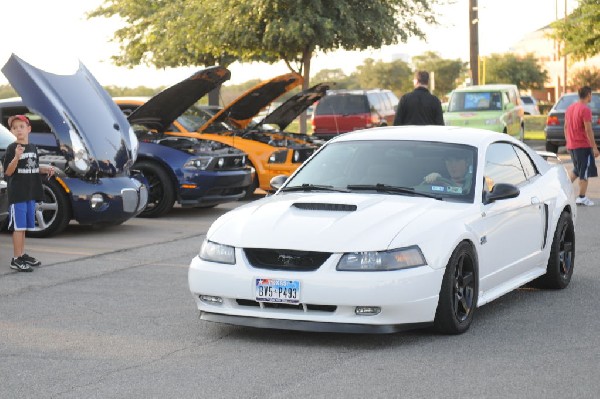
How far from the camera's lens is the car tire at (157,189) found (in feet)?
53.3

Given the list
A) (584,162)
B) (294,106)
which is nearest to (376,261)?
(584,162)

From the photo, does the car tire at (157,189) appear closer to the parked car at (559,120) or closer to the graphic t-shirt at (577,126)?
the graphic t-shirt at (577,126)

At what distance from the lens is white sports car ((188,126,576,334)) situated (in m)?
7.51

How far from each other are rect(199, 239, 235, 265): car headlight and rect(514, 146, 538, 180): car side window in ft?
9.73

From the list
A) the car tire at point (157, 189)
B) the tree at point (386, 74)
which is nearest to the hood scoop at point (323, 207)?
the car tire at point (157, 189)

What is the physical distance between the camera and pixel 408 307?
24.6 ft

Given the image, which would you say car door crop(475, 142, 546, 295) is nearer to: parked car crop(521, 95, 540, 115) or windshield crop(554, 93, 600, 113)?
windshield crop(554, 93, 600, 113)

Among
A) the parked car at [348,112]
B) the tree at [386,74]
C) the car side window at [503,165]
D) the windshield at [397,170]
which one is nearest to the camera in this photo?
the windshield at [397,170]

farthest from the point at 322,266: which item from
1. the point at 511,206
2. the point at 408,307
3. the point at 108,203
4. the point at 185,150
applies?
the point at 185,150

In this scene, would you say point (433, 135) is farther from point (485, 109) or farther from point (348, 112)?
point (485, 109)

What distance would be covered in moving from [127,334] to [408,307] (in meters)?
1.93

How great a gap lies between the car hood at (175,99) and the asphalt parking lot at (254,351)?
18.6 ft

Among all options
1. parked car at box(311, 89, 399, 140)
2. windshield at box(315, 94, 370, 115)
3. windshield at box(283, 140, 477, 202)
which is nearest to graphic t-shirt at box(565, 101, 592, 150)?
windshield at box(283, 140, 477, 202)

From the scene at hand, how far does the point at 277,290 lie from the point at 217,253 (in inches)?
Answer: 21.6
